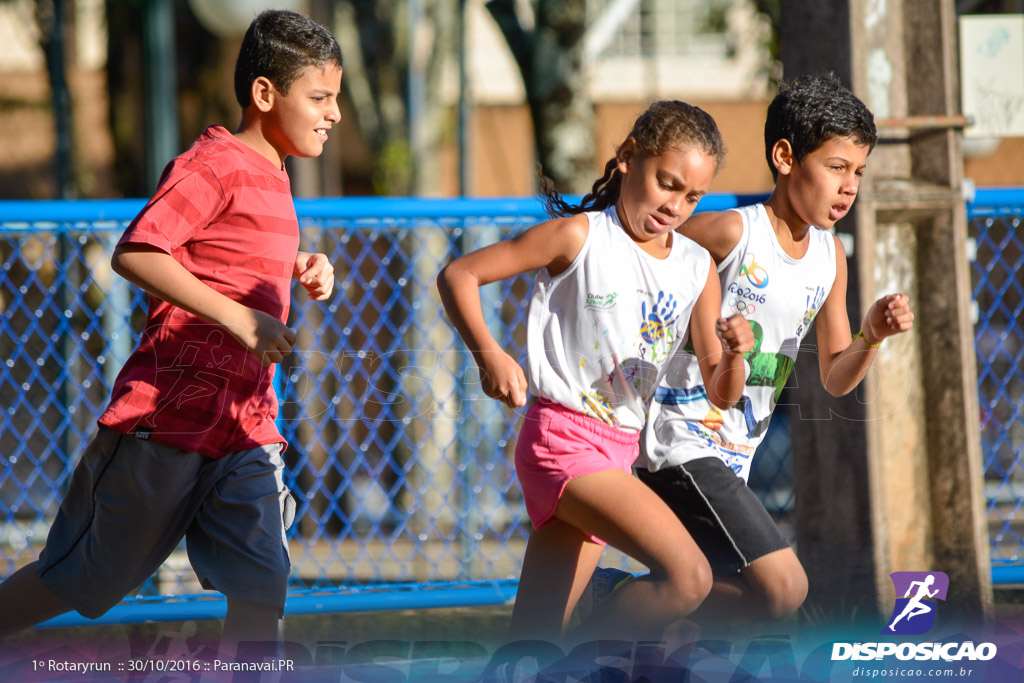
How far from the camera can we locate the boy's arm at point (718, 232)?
290 centimetres

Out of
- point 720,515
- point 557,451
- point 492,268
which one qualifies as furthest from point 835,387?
point 492,268

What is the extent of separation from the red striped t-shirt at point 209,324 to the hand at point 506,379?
1.88 ft

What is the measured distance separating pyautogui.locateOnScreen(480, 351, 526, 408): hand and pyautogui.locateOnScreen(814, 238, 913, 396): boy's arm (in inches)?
37.5

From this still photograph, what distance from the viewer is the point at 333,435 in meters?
6.95

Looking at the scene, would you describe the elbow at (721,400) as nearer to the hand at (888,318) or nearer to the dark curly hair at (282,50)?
the hand at (888,318)

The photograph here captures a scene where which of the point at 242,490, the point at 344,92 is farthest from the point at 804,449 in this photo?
the point at 344,92

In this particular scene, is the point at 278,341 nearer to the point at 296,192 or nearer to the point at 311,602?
the point at 311,602

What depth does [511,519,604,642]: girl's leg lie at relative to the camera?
107 inches

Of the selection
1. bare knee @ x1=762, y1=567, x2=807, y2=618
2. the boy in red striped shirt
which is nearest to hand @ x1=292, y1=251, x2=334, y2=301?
the boy in red striped shirt

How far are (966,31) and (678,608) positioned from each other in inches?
89.3

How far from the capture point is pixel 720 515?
280cm

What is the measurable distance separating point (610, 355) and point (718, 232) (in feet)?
1.62

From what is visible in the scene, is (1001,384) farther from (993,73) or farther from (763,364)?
(763,364)

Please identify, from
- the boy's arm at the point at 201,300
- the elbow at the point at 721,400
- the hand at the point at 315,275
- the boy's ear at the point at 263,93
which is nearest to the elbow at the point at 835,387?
the elbow at the point at 721,400
